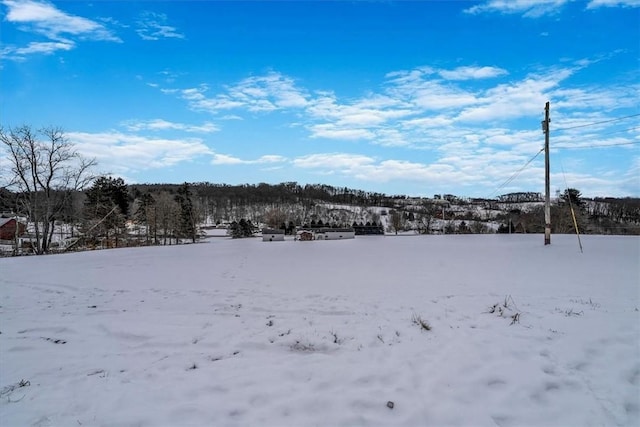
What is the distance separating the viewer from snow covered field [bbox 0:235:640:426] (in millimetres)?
3221

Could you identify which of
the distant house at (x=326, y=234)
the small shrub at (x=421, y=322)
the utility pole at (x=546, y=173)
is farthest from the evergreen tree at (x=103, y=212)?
the small shrub at (x=421, y=322)

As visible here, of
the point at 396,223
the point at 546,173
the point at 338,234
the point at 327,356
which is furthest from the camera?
the point at 396,223

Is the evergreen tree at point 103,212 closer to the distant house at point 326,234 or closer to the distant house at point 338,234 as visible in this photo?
the distant house at point 326,234

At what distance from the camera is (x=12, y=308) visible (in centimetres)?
672

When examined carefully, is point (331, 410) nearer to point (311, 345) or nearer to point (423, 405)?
point (423, 405)

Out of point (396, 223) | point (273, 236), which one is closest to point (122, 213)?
point (273, 236)

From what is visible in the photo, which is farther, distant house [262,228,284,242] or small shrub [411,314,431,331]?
distant house [262,228,284,242]

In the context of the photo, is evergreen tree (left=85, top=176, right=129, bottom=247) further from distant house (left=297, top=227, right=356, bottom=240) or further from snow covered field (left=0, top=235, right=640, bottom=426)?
snow covered field (left=0, top=235, right=640, bottom=426)

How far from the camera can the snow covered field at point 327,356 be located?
10.6ft

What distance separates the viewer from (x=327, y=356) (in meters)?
4.32

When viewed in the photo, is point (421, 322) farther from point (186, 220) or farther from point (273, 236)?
point (186, 220)

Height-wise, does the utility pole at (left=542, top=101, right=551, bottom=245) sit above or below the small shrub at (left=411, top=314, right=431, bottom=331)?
above

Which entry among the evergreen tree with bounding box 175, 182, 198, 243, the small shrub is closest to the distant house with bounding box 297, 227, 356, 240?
the evergreen tree with bounding box 175, 182, 198, 243

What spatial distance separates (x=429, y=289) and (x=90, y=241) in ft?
139
